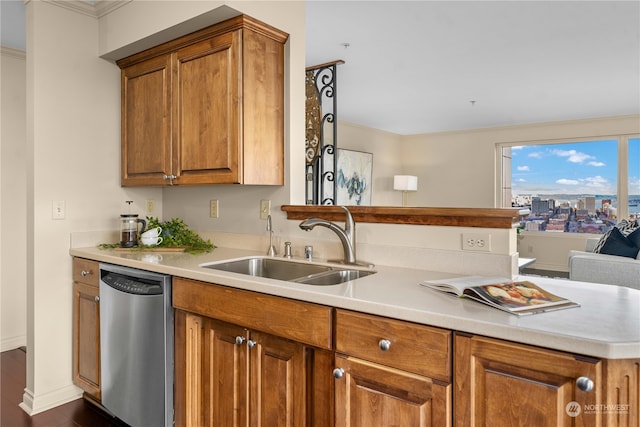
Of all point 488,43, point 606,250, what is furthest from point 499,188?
point 488,43

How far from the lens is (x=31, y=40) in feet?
7.88

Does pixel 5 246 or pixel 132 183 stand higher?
pixel 132 183

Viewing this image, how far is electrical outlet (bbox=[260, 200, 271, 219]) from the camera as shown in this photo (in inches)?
95.0

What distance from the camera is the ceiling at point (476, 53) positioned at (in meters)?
2.84

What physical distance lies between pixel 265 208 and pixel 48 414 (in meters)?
1.68

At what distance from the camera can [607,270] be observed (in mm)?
3240

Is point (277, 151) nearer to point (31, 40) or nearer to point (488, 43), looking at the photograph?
point (31, 40)

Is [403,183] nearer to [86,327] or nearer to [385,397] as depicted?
[86,327]

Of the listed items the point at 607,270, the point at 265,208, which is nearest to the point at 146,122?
the point at 265,208

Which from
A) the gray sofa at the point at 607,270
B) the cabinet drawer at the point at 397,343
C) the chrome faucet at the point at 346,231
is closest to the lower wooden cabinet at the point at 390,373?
the cabinet drawer at the point at 397,343

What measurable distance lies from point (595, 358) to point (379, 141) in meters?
6.86

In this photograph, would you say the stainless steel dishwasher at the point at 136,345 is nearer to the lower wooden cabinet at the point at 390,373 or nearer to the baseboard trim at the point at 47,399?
the baseboard trim at the point at 47,399

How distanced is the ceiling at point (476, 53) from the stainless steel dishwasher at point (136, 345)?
1900mm

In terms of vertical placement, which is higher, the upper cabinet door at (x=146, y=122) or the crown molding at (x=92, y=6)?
the crown molding at (x=92, y=6)
